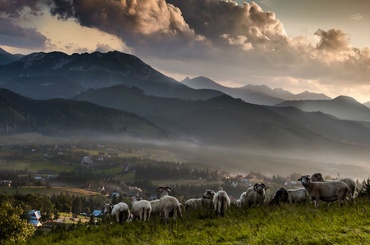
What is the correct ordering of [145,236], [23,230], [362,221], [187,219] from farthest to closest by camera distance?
[23,230]
[187,219]
[145,236]
[362,221]

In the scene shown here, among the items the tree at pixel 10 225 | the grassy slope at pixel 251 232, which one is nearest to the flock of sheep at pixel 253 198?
the grassy slope at pixel 251 232

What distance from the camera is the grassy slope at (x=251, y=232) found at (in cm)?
1020

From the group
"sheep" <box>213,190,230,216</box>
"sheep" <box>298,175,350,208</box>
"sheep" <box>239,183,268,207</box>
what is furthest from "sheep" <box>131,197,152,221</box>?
"sheep" <box>298,175,350,208</box>

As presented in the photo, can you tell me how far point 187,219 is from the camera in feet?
59.5

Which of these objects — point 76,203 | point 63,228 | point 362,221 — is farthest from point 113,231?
point 76,203

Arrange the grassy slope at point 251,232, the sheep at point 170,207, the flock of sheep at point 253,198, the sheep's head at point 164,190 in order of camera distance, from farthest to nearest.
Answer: the sheep's head at point 164,190
the sheep at point 170,207
the flock of sheep at point 253,198
the grassy slope at point 251,232

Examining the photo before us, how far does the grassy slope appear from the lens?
1020 cm

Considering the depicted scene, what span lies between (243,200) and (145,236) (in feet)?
37.5

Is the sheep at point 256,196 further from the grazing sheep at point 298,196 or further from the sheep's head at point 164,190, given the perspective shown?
the sheep's head at point 164,190

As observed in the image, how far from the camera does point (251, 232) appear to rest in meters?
11.8

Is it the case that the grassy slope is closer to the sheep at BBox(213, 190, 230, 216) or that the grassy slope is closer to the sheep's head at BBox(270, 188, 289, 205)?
the sheep at BBox(213, 190, 230, 216)

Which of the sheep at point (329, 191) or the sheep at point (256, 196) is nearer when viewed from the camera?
the sheep at point (329, 191)

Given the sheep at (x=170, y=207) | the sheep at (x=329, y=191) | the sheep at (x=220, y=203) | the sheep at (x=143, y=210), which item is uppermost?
the sheep at (x=329, y=191)

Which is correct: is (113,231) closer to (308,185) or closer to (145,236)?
(145,236)
